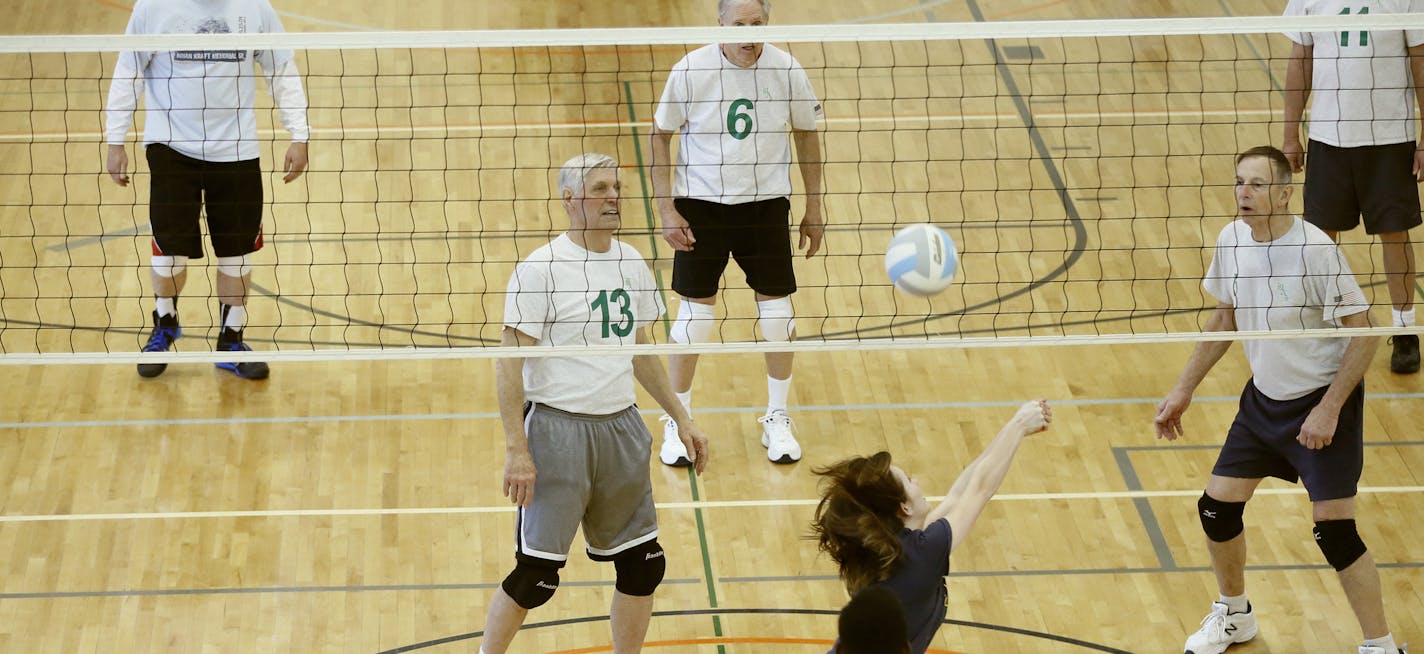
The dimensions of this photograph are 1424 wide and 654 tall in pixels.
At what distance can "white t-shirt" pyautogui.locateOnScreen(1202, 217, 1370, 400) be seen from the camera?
526cm

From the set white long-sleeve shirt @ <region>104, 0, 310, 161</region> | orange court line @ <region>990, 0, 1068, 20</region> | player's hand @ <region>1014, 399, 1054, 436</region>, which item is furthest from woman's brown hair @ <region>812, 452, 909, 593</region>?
orange court line @ <region>990, 0, 1068, 20</region>

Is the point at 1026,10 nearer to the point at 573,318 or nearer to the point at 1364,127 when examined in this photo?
the point at 1364,127

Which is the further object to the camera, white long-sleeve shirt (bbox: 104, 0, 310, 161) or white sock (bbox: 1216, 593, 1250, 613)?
white long-sleeve shirt (bbox: 104, 0, 310, 161)

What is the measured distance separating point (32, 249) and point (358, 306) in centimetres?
182

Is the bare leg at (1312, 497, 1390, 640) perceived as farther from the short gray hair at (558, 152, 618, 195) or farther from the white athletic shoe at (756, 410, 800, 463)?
the short gray hair at (558, 152, 618, 195)

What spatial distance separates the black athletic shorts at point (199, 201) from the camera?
23.5ft

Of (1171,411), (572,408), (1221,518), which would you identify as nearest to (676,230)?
(572,408)

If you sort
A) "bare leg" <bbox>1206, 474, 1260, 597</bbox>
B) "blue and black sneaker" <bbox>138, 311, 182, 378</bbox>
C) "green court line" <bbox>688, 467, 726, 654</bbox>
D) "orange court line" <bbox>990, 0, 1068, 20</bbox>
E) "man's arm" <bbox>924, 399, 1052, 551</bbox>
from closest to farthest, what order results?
"man's arm" <bbox>924, 399, 1052, 551</bbox>
"bare leg" <bbox>1206, 474, 1260, 597</bbox>
"green court line" <bbox>688, 467, 726, 654</bbox>
"blue and black sneaker" <bbox>138, 311, 182, 378</bbox>
"orange court line" <bbox>990, 0, 1068, 20</bbox>

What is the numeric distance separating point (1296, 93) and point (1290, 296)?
2.26 metres

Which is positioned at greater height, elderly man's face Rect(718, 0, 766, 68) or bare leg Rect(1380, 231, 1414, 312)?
elderly man's face Rect(718, 0, 766, 68)

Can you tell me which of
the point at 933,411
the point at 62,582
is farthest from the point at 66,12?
the point at 933,411

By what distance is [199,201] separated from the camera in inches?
285

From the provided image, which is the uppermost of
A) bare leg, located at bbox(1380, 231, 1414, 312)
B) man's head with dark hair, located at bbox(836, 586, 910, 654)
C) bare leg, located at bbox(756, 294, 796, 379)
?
bare leg, located at bbox(1380, 231, 1414, 312)

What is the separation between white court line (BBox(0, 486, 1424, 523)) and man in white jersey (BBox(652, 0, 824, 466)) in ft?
2.47
